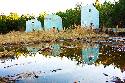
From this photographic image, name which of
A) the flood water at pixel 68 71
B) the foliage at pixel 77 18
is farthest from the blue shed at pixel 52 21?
the flood water at pixel 68 71

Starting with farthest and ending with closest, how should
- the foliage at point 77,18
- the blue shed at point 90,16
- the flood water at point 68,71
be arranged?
the foliage at point 77,18, the blue shed at point 90,16, the flood water at point 68,71

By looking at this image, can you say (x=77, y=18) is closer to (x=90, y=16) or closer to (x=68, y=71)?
(x=90, y=16)

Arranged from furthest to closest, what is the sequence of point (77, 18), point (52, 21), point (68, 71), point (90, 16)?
point (77, 18) → point (52, 21) → point (90, 16) → point (68, 71)

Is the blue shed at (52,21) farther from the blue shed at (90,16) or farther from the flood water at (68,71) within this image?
the flood water at (68,71)

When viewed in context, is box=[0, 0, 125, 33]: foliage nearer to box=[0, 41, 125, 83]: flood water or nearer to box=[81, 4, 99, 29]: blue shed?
box=[81, 4, 99, 29]: blue shed

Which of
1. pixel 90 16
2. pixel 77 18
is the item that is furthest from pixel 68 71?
pixel 77 18

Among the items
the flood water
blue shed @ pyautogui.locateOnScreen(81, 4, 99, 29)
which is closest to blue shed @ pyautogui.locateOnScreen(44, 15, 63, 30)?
blue shed @ pyautogui.locateOnScreen(81, 4, 99, 29)

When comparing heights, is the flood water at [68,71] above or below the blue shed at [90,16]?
below

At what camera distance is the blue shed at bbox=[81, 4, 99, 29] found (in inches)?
1038

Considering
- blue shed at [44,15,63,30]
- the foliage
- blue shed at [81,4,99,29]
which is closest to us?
blue shed at [81,4,99,29]

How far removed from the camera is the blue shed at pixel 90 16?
86.5 ft

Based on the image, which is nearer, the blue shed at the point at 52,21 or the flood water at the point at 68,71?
the flood water at the point at 68,71

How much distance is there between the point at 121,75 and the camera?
727cm

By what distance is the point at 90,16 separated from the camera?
2641 cm
